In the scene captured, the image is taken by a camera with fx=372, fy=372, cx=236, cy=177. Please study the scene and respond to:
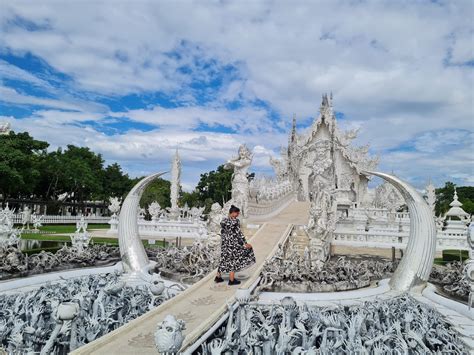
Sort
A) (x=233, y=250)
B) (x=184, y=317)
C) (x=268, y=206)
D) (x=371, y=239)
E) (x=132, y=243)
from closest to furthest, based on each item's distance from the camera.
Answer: (x=184, y=317), (x=233, y=250), (x=132, y=243), (x=371, y=239), (x=268, y=206)

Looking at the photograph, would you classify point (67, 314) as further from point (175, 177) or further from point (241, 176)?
point (175, 177)

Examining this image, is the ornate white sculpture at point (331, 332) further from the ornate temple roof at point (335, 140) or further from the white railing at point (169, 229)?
the ornate temple roof at point (335, 140)

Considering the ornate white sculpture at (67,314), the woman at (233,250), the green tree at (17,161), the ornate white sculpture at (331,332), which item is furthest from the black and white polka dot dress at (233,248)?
the green tree at (17,161)

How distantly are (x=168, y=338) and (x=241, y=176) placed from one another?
34.8ft

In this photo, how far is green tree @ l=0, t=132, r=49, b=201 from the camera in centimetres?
2672

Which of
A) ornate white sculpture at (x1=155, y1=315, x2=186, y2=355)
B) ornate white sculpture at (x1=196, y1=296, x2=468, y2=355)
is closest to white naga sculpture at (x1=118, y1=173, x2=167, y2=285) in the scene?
ornate white sculpture at (x1=196, y1=296, x2=468, y2=355)

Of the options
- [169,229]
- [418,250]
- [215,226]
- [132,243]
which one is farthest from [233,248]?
[169,229]

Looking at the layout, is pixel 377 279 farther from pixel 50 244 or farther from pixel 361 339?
pixel 50 244

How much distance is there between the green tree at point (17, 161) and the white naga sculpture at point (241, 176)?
19905 mm

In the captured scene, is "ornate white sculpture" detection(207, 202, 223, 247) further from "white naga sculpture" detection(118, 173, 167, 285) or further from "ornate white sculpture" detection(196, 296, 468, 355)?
"ornate white sculpture" detection(196, 296, 468, 355)

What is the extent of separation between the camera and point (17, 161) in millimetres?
28094

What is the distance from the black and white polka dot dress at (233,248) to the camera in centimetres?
705

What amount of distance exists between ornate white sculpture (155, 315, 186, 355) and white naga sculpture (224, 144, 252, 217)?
393 inches

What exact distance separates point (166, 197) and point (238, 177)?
3188 centimetres
